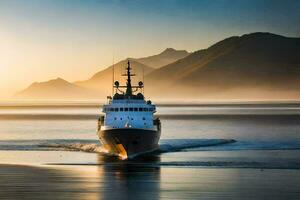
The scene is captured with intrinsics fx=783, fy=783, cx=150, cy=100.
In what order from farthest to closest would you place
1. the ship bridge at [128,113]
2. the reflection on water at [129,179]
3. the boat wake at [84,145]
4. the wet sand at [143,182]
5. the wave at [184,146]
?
the boat wake at [84,145], the wave at [184,146], the ship bridge at [128,113], the reflection on water at [129,179], the wet sand at [143,182]

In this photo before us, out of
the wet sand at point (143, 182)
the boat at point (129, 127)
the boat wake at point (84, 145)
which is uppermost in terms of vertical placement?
the boat at point (129, 127)

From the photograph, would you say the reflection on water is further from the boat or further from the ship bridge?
the ship bridge

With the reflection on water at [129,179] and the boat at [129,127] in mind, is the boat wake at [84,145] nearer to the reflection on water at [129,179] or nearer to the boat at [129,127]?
the boat at [129,127]

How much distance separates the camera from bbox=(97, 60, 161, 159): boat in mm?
76375

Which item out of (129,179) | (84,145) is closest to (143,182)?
(129,179)

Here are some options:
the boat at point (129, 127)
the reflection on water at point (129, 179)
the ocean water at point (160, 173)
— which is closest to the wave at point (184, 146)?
the ocean water at point (160, 173)

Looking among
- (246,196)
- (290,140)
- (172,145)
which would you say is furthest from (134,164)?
(290,140)

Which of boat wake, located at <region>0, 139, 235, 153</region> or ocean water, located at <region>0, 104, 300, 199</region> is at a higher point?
boat wake, located at <region>0, 139, 235, 153</region>

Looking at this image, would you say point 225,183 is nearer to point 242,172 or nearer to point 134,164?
point 242,172

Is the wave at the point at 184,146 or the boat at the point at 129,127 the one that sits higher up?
the boat at the point at 129,127

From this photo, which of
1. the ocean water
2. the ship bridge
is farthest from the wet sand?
the ship bridge

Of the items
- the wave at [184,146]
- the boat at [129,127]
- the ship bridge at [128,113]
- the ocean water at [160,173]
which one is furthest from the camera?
the wave at [184,146]

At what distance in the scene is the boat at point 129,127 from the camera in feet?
251

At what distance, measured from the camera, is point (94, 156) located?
79.3 m
